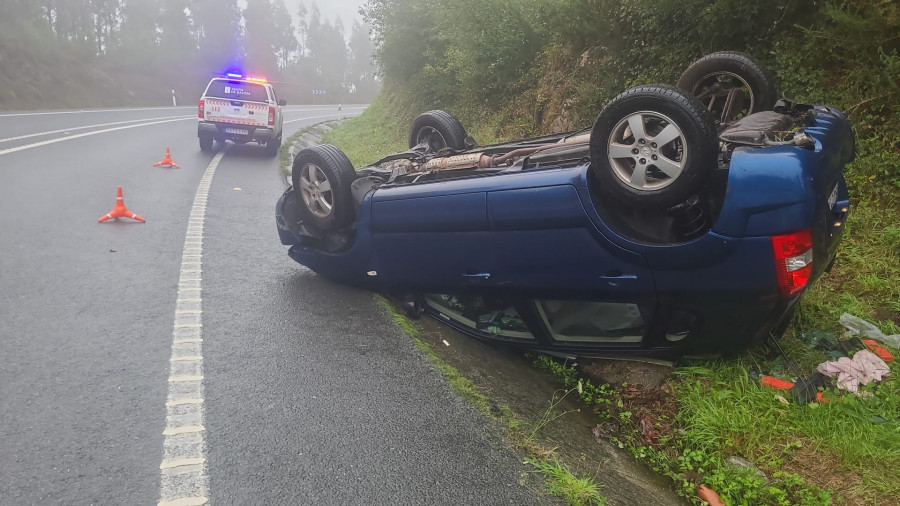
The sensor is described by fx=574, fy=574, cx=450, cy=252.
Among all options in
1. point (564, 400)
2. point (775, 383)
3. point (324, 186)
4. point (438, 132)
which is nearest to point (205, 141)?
point (438, 132)

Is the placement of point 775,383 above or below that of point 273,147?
above

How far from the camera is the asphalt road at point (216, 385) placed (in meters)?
2.52

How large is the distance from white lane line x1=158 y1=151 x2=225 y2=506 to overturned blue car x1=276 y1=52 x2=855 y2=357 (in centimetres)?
142

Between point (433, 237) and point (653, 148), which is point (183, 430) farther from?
point (653, 148)

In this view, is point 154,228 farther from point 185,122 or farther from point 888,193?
point 185,122

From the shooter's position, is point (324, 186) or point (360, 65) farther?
point (360, 65)

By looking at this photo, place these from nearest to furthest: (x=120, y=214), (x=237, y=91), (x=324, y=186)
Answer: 1. (x=324, y=186)
2. (x=120, y=214)
3. (x=237, y=91)

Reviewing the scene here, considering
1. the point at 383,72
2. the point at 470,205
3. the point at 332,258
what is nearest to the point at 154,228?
the point at 332,258

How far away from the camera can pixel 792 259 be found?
271 centimetres

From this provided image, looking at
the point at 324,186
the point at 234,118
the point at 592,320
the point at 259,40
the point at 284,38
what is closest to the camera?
the point at 592,320

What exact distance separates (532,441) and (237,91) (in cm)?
1339

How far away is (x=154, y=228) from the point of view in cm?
644

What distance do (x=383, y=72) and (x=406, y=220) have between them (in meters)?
16.6

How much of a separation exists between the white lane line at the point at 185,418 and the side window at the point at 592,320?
2016 millimetres
